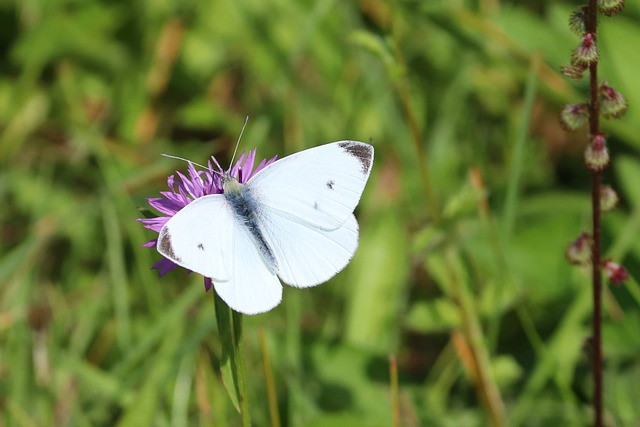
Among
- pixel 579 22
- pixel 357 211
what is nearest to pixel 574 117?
pixel 579 22

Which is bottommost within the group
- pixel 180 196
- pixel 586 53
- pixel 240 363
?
pixel 240 363

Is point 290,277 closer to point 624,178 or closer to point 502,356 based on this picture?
point 502,356

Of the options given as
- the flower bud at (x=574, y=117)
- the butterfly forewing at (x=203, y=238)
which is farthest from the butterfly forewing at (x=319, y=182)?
the flower bud at (x=574, y=117)

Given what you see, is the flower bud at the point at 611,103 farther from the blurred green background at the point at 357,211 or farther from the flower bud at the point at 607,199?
the blurred green background at the point at 357,211

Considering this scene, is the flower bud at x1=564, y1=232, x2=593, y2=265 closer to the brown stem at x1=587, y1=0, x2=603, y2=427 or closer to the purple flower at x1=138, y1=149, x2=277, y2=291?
the brown stem at x1=587, y1=0, x2=603, y2=427

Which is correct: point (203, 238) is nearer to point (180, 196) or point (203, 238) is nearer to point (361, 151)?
point (180, 196)

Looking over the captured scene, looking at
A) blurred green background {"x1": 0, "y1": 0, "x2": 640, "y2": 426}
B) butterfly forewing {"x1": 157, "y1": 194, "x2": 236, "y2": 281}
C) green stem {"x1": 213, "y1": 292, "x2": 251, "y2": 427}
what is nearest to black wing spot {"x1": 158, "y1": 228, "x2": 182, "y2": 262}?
butterfly forewing {"x1": 157, "y1": 194, "x2": 236, "y2": 281}

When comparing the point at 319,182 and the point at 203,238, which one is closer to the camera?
the point at 203,238
